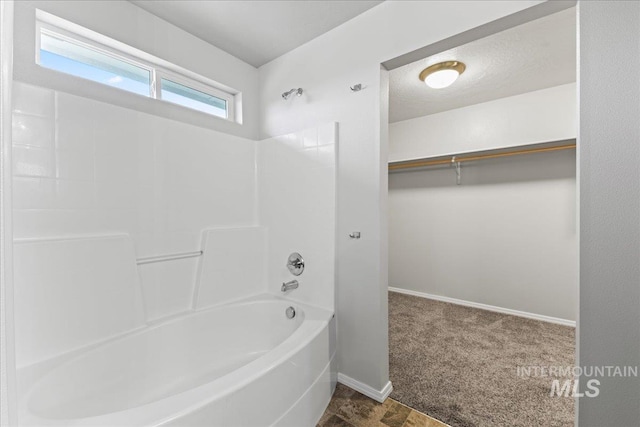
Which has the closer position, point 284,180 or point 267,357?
point 267,357

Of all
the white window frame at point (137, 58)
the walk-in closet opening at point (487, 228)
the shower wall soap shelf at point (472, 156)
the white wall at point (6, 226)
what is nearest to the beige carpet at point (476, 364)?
the walk-in closet opening at point (487, 228)

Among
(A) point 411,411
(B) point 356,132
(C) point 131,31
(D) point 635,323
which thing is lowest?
(A) point 411,411

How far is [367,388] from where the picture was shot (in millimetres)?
1762

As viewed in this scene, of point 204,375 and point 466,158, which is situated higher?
point 466,158

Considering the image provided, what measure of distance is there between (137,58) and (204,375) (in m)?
2.17

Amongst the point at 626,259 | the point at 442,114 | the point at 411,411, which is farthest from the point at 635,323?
the point at 442,114

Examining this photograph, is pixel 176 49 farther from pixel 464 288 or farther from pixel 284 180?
pixel 464 288

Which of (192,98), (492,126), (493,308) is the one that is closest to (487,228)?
(493,308)

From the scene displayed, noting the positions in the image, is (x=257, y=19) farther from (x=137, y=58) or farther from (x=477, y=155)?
(x=477, y=155)

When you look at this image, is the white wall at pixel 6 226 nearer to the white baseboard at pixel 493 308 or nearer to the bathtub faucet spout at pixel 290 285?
the bathtub faucet spout at pixel 290 285

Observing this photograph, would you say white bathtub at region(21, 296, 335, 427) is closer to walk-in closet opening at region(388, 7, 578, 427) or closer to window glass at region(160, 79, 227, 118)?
walk-in closet opening at region(388, 7, 578, 427)

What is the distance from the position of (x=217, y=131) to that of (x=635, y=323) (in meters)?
2.57

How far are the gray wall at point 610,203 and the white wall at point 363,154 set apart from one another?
74cm

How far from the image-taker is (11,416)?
0.47m
